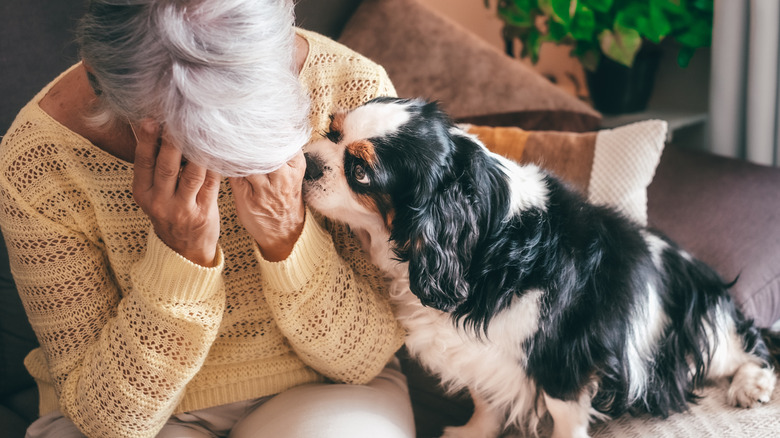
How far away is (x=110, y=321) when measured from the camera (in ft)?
3.65

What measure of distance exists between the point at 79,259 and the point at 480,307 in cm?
68

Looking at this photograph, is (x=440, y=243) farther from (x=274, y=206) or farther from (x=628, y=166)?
(x=628, y=166)

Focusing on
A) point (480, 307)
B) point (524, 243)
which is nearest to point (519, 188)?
point (524, 243)

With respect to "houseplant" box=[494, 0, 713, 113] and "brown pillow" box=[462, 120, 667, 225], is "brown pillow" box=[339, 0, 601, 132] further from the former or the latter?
"houseplant" box=[494, 0, 713, 113]

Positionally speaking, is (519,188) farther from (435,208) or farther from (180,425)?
(180,425)

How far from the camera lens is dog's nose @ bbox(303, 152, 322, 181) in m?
1.05

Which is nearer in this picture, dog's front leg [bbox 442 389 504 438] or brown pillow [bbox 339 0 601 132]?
dog's front leg [bbox 442 389 504 438]

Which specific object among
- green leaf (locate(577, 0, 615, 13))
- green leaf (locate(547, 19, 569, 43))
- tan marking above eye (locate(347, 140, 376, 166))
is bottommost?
tan marking above eye (locate(347, 140, 376, 166))

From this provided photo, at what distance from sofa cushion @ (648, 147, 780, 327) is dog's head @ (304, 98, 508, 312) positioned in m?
0.68

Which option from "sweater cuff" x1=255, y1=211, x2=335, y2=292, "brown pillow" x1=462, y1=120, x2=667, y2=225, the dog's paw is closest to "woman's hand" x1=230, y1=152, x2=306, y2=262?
"sweater cuff" x1=255, y1=211, x2=335, y2=292

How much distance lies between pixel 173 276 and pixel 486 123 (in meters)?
1.01

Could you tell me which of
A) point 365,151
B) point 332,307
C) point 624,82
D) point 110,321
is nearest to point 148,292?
point 110,321

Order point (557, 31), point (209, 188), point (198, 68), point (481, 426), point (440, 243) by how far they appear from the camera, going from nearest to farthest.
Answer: point (198, 68) < point (209, 188) < point (440, 243) < point (481, 426) < point (557, 31)

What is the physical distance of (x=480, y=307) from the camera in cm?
109
